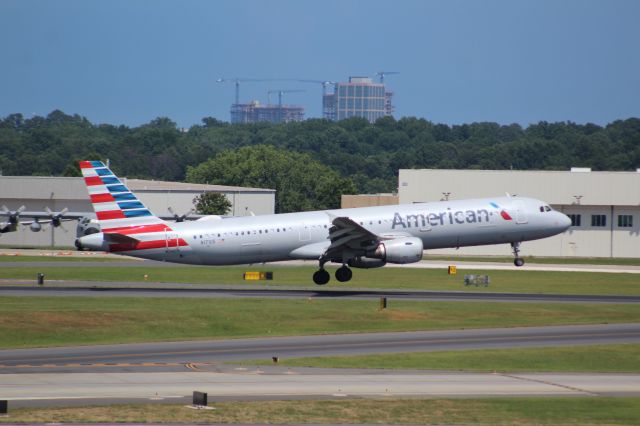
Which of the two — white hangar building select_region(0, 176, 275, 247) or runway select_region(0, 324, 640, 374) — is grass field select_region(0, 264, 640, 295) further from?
white hangar building select_region(0, 176, 275, 247)

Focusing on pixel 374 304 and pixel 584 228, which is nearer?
pixel 374 304

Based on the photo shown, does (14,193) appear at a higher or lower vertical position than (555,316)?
higher

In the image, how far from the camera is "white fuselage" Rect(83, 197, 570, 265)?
204 ft

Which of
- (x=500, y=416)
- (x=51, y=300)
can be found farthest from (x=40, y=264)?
(x=500, y=416)

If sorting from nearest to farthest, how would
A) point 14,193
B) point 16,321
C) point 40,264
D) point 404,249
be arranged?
point 16,321 < point 404,249 < point 40,264 < point 14,193

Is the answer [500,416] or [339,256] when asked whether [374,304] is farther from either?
[500,416]

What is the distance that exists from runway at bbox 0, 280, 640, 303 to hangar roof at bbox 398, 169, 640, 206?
1881 inches

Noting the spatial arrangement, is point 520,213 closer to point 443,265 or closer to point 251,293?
point 251,293

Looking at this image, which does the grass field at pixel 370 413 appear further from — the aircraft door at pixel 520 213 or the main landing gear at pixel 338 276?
the aircraft door at pixel 520 213

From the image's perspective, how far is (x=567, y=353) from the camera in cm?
4284

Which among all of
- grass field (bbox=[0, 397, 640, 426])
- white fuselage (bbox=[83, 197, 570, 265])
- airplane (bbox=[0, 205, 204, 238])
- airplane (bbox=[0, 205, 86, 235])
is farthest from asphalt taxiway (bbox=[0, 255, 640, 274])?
grass field (bbox=[0, 397, 640, 426])

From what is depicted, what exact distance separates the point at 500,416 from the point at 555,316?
24.3 meters

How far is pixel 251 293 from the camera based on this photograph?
6162 centimetres

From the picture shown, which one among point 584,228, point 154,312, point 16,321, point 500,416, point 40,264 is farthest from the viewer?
point 584,228
